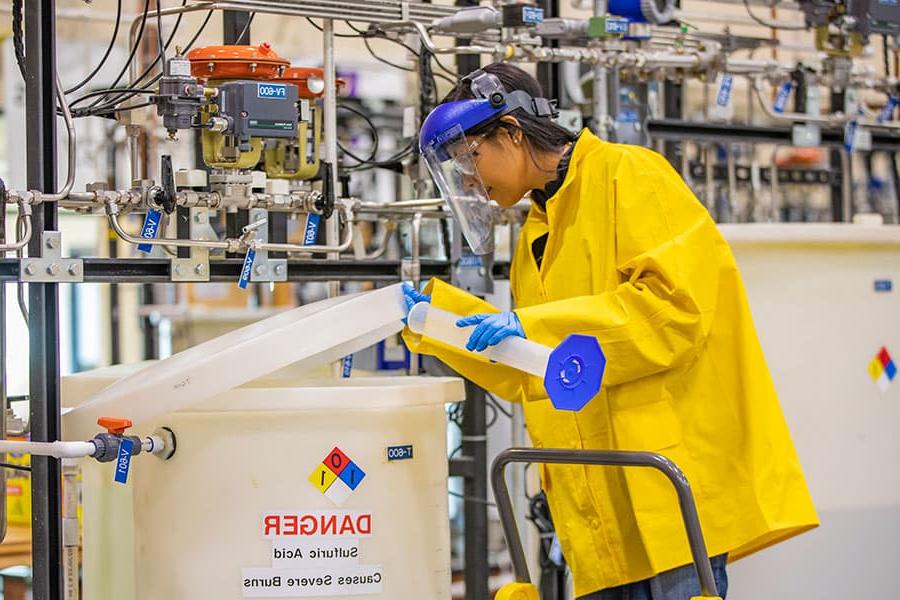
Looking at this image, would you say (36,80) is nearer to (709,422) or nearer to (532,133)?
(532,133)

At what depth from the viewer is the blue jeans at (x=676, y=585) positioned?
2021mm

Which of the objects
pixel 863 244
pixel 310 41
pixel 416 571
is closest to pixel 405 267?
pixel 416 571

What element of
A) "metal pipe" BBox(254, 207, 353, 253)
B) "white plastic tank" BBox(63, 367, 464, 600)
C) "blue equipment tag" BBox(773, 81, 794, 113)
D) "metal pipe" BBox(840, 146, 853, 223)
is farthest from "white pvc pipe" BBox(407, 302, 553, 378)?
"metal pipe" BBox(840, 146, 853, 223)

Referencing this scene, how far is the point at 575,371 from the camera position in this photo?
179 centimetres

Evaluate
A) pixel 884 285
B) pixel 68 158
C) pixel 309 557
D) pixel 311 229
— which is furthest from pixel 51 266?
pixel 884 285

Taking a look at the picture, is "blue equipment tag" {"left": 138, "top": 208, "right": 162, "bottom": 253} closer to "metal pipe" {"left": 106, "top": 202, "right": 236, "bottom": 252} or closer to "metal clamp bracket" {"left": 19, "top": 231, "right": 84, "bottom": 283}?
"metal pipe" {"left": 106, "top": 202, "right": 236, "bottom": 252}

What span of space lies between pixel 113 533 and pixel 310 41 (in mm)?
3116

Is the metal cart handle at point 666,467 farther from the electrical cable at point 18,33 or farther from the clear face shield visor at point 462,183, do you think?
the electrical cable at point 18,33

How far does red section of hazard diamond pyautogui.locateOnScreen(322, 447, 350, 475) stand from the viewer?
6.68 feet

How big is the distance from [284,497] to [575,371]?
54cm

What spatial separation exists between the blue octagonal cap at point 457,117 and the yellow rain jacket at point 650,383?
155mm

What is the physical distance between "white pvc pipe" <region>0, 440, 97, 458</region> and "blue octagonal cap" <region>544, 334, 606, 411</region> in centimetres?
72

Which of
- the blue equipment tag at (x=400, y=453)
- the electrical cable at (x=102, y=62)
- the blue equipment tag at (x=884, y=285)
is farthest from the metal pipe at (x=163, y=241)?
the blue equipment tag at (x=884, y=285)

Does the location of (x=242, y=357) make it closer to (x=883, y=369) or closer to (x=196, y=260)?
(x=196, y=260)
